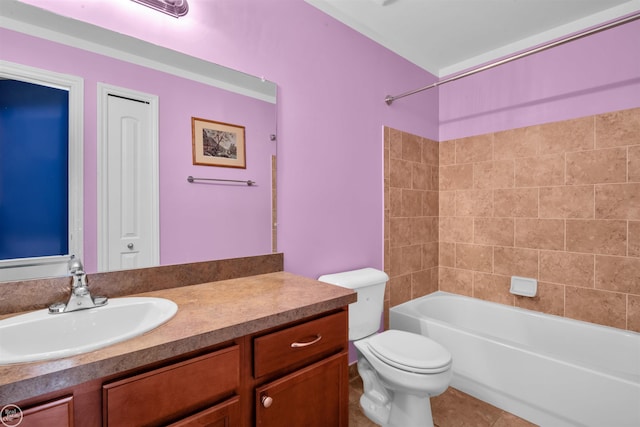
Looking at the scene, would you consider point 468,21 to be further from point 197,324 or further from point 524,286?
point 197,324

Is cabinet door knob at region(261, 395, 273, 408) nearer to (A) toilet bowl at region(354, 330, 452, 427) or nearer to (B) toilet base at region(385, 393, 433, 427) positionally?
(A) toilet bowl at region(354, 330, 452, 427)

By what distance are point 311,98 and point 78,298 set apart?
4.85 feet

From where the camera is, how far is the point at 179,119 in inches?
52.6

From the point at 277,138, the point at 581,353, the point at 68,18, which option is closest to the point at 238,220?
the point at 277,138

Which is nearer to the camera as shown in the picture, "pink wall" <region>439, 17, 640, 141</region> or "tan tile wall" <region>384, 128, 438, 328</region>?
"pink wall" <region>439, 17, 640, 141</region>

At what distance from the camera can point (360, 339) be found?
186cm

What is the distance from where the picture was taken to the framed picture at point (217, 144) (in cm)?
139

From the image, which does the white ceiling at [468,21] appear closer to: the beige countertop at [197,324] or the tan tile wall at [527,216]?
the tan tile wall at [527,216]

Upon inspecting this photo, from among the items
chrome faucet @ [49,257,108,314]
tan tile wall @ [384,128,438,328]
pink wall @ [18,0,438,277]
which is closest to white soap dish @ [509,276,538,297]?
tan tile wall @ [384,128,438,328]

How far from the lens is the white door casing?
1.15 m

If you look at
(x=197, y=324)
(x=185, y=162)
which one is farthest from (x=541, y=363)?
(x=185, y=162)

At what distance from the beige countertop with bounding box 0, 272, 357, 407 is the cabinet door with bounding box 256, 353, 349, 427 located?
0.21m

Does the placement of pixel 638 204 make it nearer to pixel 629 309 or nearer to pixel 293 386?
pixel 629 309

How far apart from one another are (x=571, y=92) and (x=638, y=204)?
33.5 inches
